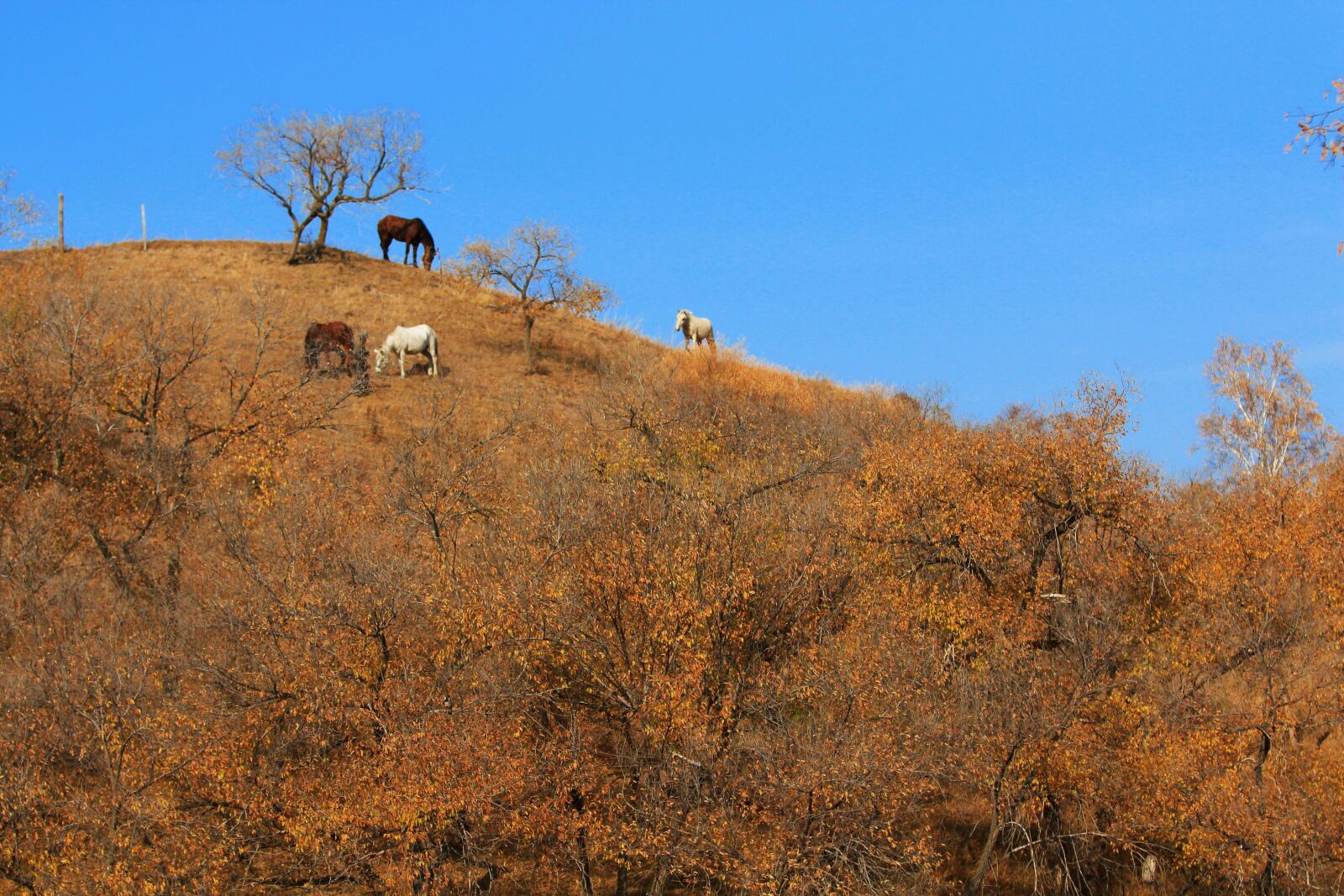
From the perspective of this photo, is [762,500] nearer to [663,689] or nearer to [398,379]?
[663,689]

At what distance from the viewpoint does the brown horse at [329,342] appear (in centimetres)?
5272

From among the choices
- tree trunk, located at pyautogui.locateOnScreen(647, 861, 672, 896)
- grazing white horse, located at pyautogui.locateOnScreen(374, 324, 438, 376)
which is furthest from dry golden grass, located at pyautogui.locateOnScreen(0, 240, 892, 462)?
tree trunk, located at pyautogui.locateOnScreen(647, 861, 672, 896)

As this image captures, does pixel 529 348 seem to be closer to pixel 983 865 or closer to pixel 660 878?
pixel 660 878

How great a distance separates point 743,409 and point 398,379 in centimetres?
1636

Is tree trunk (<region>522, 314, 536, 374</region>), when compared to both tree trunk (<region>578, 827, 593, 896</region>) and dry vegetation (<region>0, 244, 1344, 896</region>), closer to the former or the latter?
dry vegetation (<region>0, 244, 1344, 896</region>)

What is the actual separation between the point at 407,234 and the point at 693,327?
19070 millimetres

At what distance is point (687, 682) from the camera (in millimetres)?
23031

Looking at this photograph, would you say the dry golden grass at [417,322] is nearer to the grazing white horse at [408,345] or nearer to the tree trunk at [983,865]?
the grazing white horse at [408,345]

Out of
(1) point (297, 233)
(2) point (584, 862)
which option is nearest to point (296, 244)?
(1) point (297, 233)

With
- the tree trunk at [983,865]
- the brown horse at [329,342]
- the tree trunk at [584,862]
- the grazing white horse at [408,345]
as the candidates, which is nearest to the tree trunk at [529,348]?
the grazing white horse at [408,345]

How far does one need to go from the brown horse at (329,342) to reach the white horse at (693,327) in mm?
19468

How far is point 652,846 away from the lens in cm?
2341

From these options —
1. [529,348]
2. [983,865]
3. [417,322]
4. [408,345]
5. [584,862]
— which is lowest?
[983,865]

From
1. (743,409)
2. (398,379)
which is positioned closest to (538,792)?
(743,409)
